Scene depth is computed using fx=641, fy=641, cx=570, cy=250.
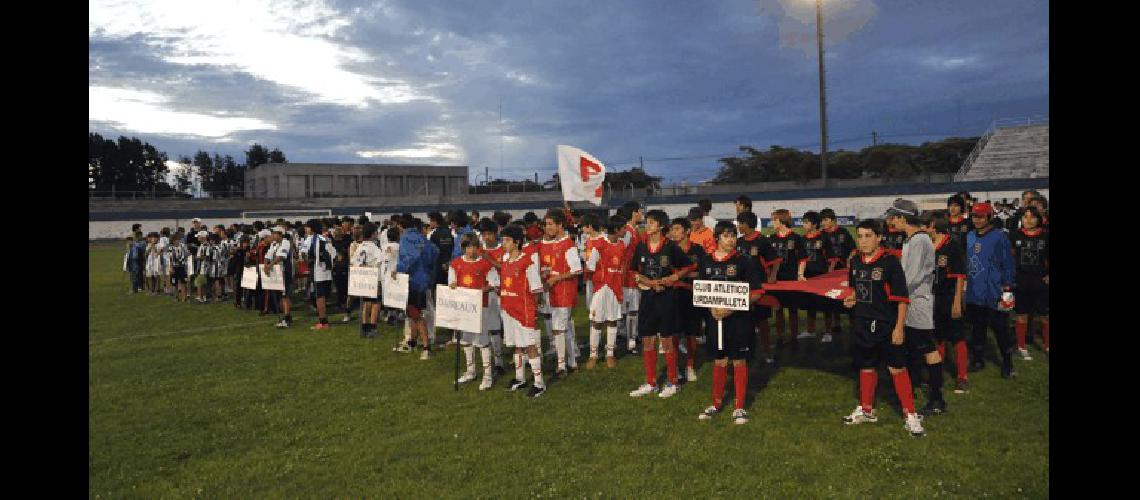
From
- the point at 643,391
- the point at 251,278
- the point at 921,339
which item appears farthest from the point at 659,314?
the point at 251,278

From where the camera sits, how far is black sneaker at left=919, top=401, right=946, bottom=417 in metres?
7.24

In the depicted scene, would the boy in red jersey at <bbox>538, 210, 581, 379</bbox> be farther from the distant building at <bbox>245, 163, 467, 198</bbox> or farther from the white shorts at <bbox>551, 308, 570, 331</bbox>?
the distant building at <bbox>245, 163, 467, 198</bbox>

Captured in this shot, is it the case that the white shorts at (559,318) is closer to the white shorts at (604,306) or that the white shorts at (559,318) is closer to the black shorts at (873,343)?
the white shorts at (604,306)

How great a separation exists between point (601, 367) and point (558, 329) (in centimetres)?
111

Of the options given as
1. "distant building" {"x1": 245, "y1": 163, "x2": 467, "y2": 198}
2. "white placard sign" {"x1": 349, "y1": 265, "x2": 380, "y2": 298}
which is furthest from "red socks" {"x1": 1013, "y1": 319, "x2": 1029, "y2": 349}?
"distant building" {"x1": 245, "y1": 163, "x2": 467, "y2": 198}

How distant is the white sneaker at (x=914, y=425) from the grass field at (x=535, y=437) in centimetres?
12

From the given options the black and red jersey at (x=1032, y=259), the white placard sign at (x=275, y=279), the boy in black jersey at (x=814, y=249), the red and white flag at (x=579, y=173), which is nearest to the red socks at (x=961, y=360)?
the black and red jersey at (x=1032, y=259)

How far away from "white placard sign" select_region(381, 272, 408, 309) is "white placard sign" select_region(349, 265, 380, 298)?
2.35 ft

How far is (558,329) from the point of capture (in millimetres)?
9492

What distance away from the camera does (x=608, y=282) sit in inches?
392

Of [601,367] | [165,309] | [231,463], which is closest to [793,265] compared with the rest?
[601,367]

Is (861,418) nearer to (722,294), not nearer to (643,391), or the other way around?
(722,294)

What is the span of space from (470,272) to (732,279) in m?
3.53
